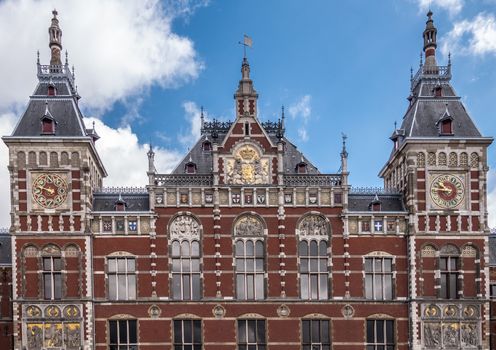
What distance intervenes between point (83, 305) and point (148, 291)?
15.2 ft

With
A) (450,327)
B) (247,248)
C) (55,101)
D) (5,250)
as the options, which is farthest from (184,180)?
(450,327)

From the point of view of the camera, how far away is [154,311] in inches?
1673

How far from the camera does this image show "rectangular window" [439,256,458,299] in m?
43.1

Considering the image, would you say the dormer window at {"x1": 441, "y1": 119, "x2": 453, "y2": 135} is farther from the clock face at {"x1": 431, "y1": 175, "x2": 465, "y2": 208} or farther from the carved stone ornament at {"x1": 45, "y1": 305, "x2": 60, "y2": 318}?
the carved stone ornament at {"x1": 45, "y1": 305, "x2": 60, "y2": 318}

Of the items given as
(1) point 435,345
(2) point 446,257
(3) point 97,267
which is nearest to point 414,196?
(2) point 446,257

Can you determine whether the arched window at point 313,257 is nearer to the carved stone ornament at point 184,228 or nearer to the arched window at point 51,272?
the carved stone ornament at point 184,228

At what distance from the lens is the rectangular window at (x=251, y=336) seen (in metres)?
42.7

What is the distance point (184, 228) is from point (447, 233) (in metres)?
19.4

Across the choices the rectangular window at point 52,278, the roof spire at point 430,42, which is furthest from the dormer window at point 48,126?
the roof spire at point 430,42

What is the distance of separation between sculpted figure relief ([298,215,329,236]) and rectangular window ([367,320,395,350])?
24.3 feet

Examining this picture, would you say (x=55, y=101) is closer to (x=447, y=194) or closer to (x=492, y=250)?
(x=447, y=194)

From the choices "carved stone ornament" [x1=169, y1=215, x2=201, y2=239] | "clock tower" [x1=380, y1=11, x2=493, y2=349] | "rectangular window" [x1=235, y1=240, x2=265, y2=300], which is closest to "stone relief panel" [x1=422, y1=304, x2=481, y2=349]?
"clock tower" [x1=380, y1=11, x2=493, y2=349]

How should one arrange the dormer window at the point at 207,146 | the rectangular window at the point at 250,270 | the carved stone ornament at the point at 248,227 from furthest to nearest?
the dormer window at the point at 207,146, the carved stone ornament at the point at 248,227, the rectangular window at the point at 250,270

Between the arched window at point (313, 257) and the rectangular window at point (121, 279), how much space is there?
12394 millimetres
